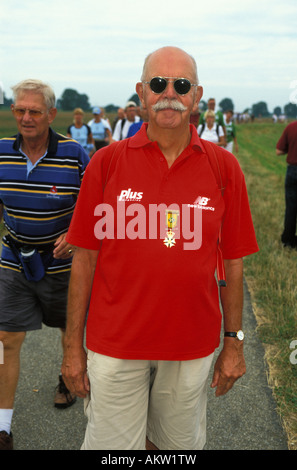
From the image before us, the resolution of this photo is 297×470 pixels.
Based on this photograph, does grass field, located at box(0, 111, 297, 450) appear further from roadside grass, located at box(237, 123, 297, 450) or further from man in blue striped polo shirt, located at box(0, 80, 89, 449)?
man in blue striped polo shirt, located at box(0, 80, 89, 449)

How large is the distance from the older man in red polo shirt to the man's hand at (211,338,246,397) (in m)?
0.11

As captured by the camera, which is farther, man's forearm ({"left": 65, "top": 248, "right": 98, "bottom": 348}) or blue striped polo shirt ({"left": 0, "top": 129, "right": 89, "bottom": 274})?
blue striped polo shirt ({"left": 0, "top": 129, "right": 89, "bottom": 274})

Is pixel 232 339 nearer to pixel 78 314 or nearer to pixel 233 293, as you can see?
pixel 233 293

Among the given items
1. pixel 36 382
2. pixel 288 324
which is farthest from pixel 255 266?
pixel 36 382

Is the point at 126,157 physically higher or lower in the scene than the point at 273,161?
higher

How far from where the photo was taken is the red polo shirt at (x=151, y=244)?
1.97 meters

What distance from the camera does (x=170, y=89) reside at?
201 cm

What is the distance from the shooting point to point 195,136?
7.10ft

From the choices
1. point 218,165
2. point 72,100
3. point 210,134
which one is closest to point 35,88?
point 218,165

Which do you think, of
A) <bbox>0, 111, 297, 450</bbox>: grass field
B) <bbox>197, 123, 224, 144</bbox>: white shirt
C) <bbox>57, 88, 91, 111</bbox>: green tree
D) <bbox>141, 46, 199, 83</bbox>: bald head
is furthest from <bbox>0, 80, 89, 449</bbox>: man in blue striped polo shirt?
<bbox>57, 88, 91, 111</bbox>: green tree

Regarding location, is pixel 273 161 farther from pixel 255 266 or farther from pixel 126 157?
pixel 126 157

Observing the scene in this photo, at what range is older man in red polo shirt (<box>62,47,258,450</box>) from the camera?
1975 mm

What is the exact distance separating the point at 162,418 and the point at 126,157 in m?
1.23

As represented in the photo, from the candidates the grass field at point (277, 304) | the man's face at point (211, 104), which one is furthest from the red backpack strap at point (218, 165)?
the man's face at point (211, 104)
